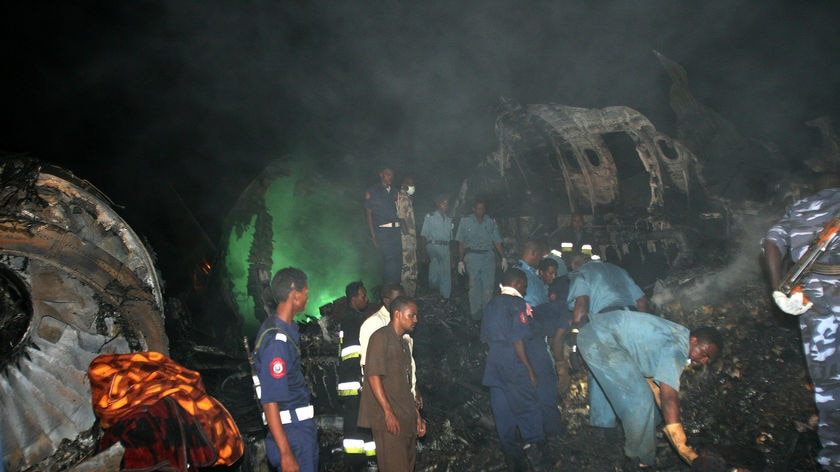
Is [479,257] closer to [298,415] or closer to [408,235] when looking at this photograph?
[408,235]

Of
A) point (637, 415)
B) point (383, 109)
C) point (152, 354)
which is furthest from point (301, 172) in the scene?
point (637, 415)

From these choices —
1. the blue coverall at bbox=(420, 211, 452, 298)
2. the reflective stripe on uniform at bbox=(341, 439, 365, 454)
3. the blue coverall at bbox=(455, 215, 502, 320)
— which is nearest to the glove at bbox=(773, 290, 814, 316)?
the reflective stripe on uniform at bbox=(341, 439, 365, 454)

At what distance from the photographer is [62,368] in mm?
3430

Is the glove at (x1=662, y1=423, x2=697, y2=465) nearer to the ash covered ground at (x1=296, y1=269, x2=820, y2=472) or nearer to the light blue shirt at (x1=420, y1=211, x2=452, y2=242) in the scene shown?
the ash covered ground at (x1=296, y1=269, x2=820, y2=472)

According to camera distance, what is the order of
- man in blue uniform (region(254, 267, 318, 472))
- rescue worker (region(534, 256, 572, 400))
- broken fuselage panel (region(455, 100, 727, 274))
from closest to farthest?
1. man in blue uniform (region(254, 267, 318, 472))
2. rescue worker (region(534, 256, 572, 400))
3. broken fuselage panel (region(455, 100, 727, 274))

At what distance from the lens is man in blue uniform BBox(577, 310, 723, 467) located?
3260 mm

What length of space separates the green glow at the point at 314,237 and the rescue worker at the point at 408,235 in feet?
4.80

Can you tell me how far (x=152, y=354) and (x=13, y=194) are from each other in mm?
2059

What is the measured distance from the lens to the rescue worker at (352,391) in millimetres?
3627

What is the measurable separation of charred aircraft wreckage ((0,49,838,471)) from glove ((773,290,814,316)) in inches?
53.3

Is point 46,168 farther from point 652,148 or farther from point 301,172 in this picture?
point 652,148

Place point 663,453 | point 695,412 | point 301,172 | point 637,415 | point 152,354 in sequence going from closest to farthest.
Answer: point 152,354, point 637,415, point 663,453, point 695,412, point 301,172

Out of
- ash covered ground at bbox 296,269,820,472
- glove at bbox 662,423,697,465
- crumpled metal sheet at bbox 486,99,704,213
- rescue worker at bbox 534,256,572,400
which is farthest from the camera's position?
crumpled metal sheet at bbox 486,99,704,213

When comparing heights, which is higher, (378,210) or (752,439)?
(378,210)
